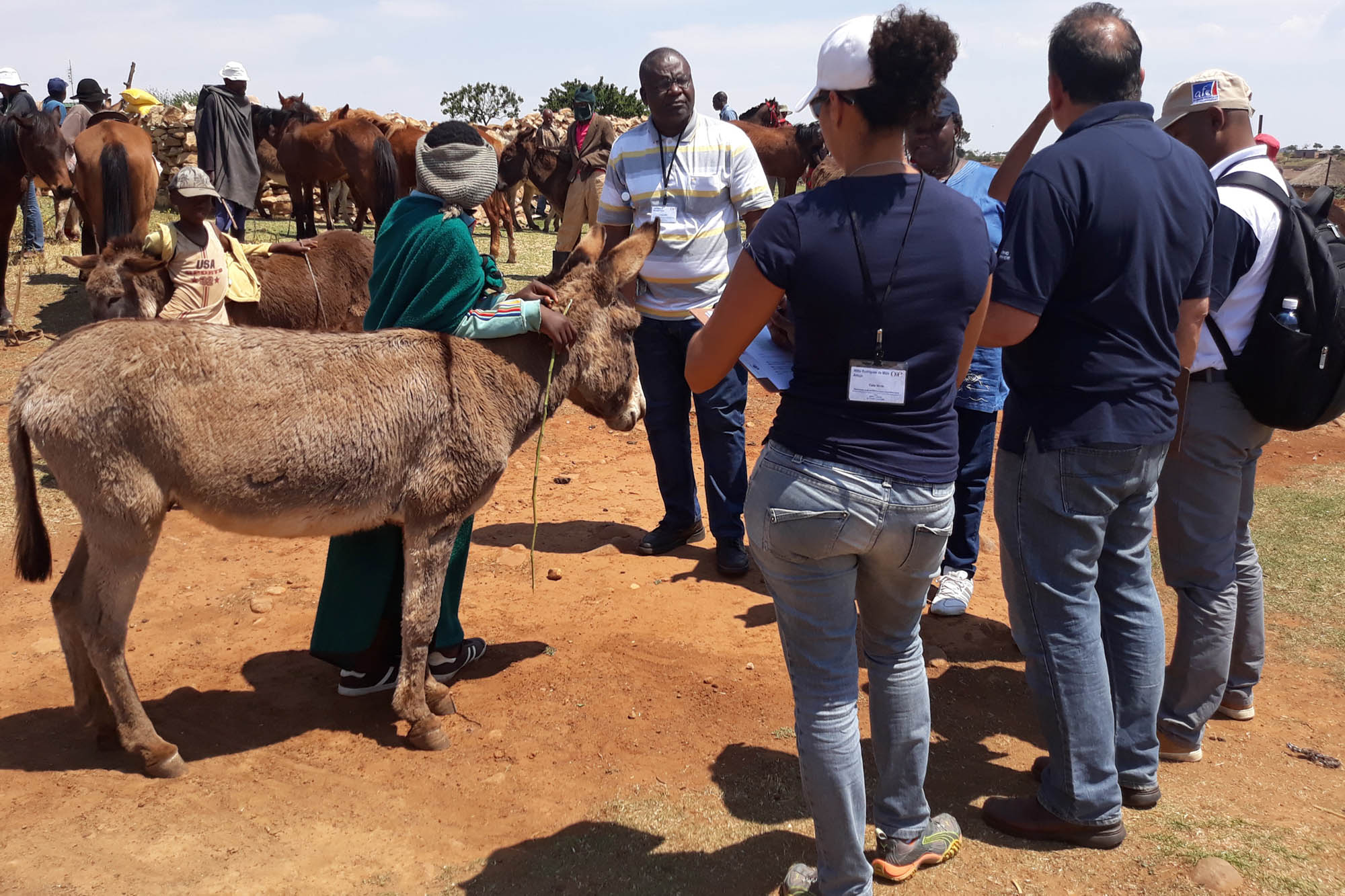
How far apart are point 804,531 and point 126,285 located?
5.56 metres

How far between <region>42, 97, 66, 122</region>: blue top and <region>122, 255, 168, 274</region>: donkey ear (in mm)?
9278

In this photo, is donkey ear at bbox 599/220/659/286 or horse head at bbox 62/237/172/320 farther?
horse head at bbox 62/237/172/320

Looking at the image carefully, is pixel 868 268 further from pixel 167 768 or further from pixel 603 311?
pixel 167 768

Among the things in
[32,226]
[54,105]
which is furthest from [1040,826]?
[54,105]

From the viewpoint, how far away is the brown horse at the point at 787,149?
1786 cm

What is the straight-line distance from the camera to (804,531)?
2.44 metres

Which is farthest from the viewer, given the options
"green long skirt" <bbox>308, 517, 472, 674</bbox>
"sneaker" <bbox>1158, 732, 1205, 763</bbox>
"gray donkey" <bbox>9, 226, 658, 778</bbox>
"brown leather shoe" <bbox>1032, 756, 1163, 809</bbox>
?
"green long skirt" <bbox>308, 517, 472, 674</bbox>

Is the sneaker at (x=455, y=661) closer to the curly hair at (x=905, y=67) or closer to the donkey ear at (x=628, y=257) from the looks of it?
the donkey ear at (x=628, y=257)

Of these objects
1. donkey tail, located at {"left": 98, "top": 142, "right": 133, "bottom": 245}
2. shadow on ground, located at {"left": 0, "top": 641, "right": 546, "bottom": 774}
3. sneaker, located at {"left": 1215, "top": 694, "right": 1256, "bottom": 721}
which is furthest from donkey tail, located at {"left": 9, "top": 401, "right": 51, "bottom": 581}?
donkey tail, located at {"left": 98, "top": 142, "right": 133, "bottom": 245}

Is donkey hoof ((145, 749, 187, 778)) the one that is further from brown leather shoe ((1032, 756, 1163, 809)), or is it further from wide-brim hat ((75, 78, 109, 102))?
wide-brim hat ((75, 78, 109, 102))

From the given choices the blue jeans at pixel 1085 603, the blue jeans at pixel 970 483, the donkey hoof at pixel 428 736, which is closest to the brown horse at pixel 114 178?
the donkey hoof at pixel 428 736

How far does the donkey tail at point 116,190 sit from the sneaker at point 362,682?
7.40 metres

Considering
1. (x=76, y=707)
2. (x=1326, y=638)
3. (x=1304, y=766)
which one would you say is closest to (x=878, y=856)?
(x=1304, y=766)

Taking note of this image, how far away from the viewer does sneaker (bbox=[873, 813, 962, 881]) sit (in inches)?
115
